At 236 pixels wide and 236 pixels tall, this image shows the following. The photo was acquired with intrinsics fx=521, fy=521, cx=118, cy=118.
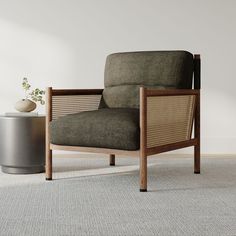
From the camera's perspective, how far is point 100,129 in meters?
2.78

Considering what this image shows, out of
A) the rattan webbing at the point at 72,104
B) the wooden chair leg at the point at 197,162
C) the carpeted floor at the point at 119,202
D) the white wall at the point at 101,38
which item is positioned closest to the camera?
the carpeted floor at the point at 119,202

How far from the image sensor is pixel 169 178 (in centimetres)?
310

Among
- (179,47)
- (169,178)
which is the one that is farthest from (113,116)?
(179,47)

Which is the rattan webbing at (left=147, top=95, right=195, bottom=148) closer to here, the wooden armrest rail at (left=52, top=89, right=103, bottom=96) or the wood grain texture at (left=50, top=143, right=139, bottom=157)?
the wood grain texture at (left=50, top=143, right=139, bottom=157)

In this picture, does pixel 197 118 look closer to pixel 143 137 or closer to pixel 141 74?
pixel 141 74

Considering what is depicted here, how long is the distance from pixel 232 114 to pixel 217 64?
42 centimetres

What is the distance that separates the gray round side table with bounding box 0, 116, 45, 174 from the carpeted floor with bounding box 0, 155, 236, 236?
0.09m

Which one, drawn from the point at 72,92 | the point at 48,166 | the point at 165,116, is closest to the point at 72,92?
the point at 72,92

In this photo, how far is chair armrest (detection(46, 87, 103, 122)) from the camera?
120 inches

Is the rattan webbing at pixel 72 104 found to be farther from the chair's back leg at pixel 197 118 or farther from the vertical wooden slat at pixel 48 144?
the chair's back leg at pixel 197 118

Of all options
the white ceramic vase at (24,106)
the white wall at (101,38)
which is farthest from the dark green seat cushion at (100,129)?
the white wall at (101,38)

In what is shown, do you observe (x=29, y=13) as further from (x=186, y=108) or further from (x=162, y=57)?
(x=186, y=108)

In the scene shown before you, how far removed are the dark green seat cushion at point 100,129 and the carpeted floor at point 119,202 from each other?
9.5 inches

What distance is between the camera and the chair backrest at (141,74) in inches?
126
